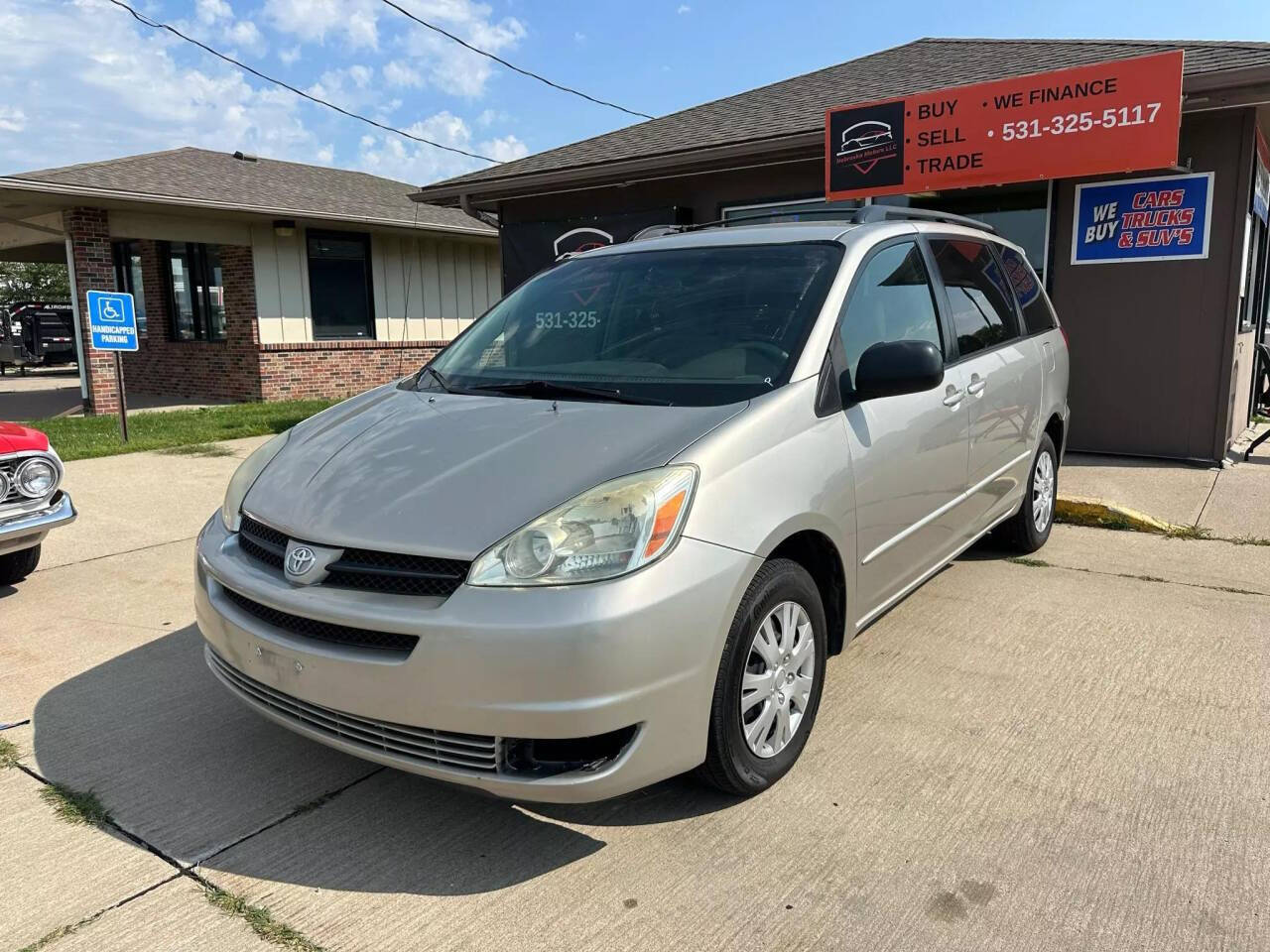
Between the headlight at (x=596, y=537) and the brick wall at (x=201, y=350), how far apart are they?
13.9 meters

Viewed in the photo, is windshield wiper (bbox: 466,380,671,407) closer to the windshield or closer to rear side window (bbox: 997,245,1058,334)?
the windshield

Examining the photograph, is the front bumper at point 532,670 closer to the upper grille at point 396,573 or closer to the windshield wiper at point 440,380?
the upper grille at point 396,573

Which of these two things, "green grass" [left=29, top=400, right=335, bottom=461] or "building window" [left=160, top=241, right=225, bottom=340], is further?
"building window" [left=160, top=241, right=225, bottom=340]

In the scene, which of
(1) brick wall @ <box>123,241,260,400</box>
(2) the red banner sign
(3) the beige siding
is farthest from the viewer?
(3) the beige siding

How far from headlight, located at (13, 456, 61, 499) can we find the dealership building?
4.81 metres

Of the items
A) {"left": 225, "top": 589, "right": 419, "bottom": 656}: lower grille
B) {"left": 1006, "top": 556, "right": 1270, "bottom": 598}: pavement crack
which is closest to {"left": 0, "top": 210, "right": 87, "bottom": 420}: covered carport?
{"left": 225, "top": 589, "right": 419, "bottom": 656}: lower grille

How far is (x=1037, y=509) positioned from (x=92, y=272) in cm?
1299

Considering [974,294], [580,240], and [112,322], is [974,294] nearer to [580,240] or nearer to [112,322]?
[580,240]

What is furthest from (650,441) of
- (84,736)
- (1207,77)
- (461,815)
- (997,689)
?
(1207,77)

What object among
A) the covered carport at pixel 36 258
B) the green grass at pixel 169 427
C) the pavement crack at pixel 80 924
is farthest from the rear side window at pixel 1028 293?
the covered carport at pixel 36 258

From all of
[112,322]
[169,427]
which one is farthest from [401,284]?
[112,322]

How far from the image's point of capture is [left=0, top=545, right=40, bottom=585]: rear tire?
16.4ft

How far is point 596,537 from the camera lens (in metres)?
2.38

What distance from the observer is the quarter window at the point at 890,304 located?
3.32 m
